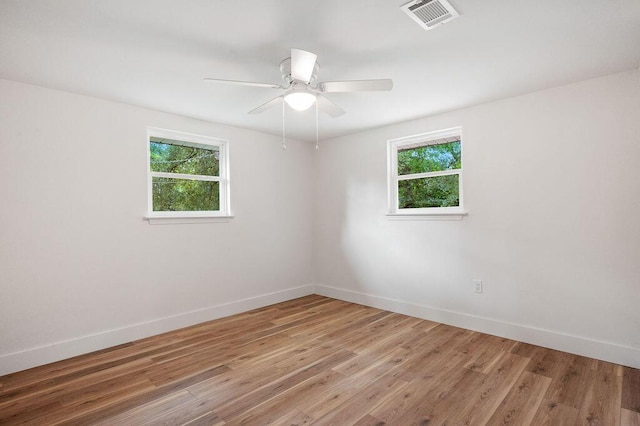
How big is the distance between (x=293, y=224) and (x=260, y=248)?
0.67 m

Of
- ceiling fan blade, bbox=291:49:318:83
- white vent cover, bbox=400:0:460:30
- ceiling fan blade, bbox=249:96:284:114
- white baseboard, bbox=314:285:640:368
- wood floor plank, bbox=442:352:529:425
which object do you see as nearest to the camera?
white vent cover, bbox=400:0:460:30

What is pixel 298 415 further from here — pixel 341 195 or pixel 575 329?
pixel 341 195

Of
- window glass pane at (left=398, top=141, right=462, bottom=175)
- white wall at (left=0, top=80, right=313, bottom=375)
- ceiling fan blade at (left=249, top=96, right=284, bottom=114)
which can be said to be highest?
ceiling fan blade at (left=249, top=96, right=284, bottom=114)

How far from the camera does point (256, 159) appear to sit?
4.37m

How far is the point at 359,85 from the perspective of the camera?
217 cm

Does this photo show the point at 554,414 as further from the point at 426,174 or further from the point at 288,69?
the point at 288,69

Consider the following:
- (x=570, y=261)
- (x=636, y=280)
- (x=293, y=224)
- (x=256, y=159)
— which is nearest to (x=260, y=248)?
(x=293, y=224)

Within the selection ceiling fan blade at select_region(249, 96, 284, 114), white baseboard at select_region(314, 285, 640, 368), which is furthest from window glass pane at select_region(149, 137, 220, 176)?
white baseboard at select_region(314, 285, 640, 368)

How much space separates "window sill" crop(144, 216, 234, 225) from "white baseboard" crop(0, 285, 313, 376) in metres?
1.02

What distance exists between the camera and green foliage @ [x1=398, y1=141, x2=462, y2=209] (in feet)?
12.1

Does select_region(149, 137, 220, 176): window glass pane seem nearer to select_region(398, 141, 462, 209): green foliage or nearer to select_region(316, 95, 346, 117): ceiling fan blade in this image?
select_region(316, 95, 346, 117): ceiling fan blade

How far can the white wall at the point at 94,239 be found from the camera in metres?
2.65

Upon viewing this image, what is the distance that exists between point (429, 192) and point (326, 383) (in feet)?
8.06

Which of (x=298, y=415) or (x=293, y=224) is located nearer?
(x=298, y=415)
